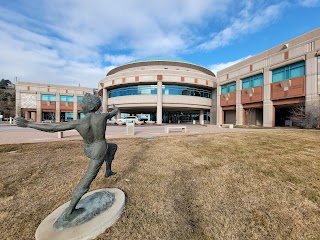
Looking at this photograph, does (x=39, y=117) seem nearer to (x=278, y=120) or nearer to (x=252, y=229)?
(x=252, y=229)

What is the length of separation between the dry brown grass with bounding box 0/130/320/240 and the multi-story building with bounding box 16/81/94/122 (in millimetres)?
47388

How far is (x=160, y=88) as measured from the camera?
1309 inches

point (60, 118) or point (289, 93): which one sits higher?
point (289, 93)

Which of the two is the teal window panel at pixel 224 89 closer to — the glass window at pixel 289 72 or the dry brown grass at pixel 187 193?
the glass window at pixel 289 72

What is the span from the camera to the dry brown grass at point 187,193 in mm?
2721

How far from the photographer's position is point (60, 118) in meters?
52.6

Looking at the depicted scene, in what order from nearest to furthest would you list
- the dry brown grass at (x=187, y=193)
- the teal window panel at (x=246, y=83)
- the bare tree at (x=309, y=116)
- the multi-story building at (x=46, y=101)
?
the dry brown grass at (x=187, y=193)
the bare tree at (x=309, y=116)
the teal window panel at (x=246, y=83)
the multi-story building at (x=46, y=101)

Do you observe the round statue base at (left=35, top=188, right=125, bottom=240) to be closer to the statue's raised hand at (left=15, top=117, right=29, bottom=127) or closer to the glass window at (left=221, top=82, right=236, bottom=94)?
the statue's raised hand at (left=15, top=117, right=29, bottom=127)

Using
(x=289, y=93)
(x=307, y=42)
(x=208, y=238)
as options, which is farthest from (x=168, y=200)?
(x=307, y=42)

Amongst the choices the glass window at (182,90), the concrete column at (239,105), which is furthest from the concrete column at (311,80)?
the glass window at (182,90)

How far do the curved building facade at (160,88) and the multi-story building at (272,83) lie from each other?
3.90 m

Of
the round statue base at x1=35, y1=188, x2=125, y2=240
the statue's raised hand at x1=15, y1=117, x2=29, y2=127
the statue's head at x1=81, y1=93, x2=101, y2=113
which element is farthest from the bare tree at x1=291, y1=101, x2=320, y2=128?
the statue's raised hand at x1=15, y1=117, x2=29, y2=127

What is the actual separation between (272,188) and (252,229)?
187 centimetres

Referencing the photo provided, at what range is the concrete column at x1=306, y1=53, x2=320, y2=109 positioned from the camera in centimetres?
1967
